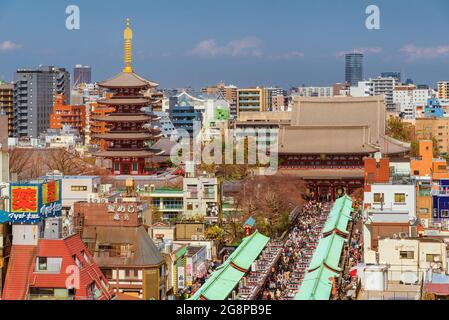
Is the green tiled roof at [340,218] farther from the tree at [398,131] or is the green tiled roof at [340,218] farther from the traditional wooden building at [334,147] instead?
the tree at [398,131]

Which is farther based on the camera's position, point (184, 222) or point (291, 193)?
point (291, 193)

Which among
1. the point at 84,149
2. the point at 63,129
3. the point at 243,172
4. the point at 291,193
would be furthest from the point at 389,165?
the point at 63,129

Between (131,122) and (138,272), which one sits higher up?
(131,122)

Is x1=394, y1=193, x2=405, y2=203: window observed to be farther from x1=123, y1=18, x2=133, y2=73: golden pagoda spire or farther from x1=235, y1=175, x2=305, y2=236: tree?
x1=123, y1=18, x2=133, y2=73: golden pagoda spire

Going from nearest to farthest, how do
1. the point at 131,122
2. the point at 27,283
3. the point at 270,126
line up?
the point at 27,283
the point at 131,122
the point at 270,126

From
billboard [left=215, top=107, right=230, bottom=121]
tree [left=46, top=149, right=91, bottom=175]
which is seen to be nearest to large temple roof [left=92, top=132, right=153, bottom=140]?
tree [left=46, top=149, right=91, bottom=175]
